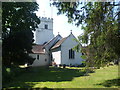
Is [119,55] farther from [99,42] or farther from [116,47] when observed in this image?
[99,42]

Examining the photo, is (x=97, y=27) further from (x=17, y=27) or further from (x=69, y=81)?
(x=17, y=27)

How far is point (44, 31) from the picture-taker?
50.5 metres

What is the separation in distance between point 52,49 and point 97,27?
29595 mm

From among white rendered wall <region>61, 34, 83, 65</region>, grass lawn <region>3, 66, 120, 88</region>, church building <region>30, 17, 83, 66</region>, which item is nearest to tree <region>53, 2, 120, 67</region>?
grass lawn <region>3, 66, 120, 88</region>

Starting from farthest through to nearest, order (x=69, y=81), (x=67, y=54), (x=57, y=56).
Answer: (x=57, y=56) → (x=67, y=54) → (x=69, y=81)

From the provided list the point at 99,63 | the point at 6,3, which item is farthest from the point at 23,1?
the point at 99,63

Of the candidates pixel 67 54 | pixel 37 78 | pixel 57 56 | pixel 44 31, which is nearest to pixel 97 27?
pixel 37 78

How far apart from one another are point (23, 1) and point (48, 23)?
37.1 m

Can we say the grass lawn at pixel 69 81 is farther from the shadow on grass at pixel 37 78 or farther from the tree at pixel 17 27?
the tree at pixel 17 27

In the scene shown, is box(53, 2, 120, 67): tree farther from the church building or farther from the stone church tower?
the stone church tower

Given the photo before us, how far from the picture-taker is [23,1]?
1488 cm

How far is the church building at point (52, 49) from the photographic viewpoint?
35156 millimetres

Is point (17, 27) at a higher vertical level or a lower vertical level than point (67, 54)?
higher

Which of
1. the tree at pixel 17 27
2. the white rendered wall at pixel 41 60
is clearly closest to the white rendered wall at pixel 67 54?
the white rendered wall at pixel 41 60
